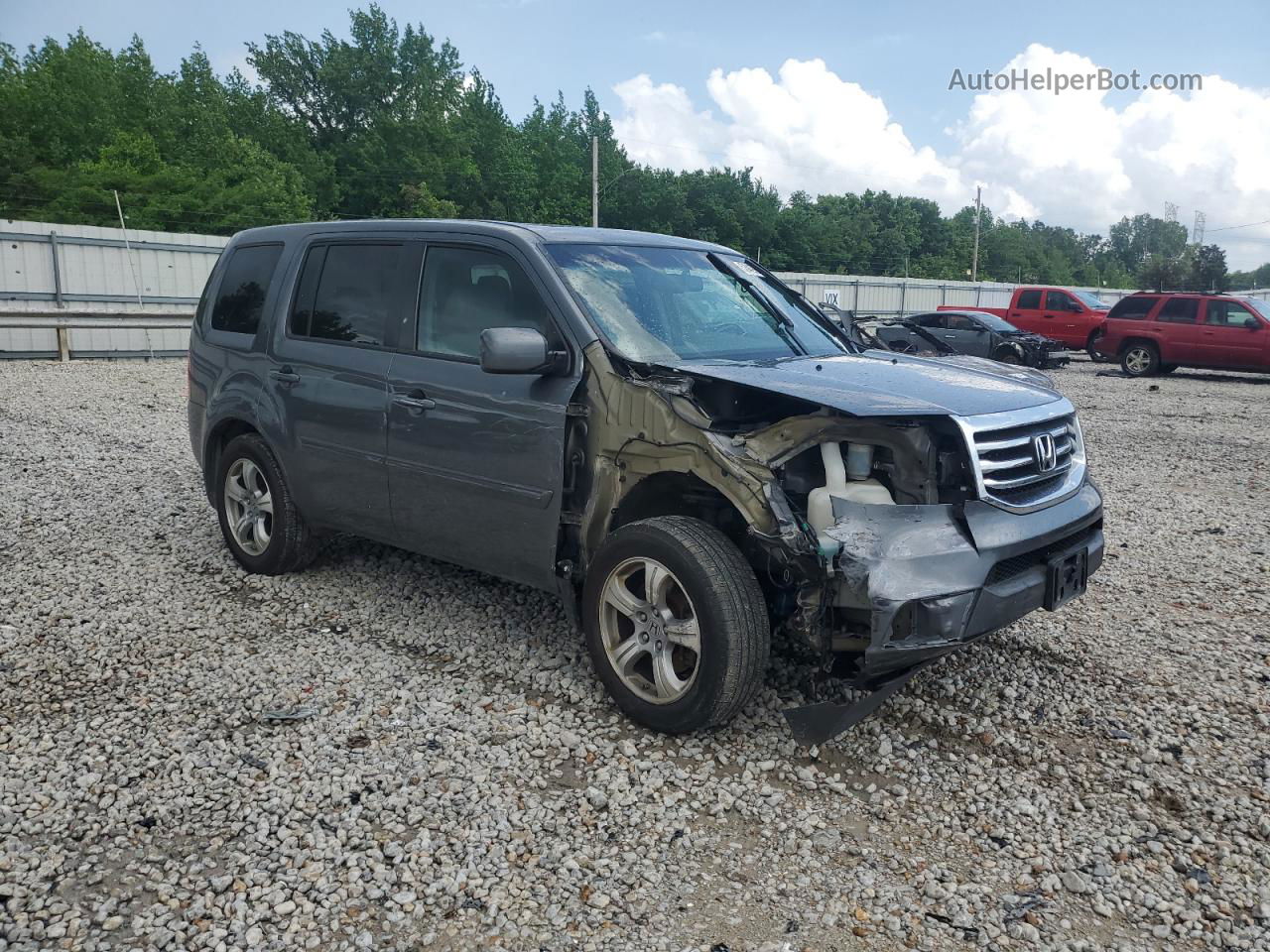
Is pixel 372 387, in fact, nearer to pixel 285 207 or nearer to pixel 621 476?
pixel 621 476

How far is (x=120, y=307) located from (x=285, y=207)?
20327 mm

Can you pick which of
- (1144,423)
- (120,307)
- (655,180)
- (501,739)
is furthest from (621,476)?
(655,180)

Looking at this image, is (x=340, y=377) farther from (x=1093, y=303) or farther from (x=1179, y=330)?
(x=1093, y=303)

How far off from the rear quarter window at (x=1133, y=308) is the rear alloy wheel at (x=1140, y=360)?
59 centimetres

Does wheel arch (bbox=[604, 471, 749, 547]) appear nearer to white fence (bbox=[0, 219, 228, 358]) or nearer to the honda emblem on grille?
the honda emblem on grille

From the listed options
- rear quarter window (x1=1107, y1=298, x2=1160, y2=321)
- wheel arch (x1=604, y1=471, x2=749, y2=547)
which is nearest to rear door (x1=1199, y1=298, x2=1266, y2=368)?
rear quarter window (x1=1107, y1=298, x2=1160, y2=321)

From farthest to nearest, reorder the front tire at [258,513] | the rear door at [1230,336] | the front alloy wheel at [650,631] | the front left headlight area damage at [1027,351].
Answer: the front left headlight area damage at [1027,351]
the rear door at [1230,336]
the front tire at [258,513]
the front alloy wheel at [650,631]

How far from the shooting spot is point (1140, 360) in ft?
65.0

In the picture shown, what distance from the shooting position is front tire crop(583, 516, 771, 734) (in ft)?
11.3

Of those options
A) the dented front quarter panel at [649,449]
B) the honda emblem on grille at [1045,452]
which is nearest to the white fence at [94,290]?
the dented front quarter panel at [649,449]

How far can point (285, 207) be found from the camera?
132 ft

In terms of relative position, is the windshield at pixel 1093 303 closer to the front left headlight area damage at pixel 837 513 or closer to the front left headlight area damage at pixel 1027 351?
the front left headlight area damage at pixel 1027 351

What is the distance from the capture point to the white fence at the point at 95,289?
18594 millimetres

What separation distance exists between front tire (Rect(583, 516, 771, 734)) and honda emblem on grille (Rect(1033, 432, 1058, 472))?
1.19 meters
